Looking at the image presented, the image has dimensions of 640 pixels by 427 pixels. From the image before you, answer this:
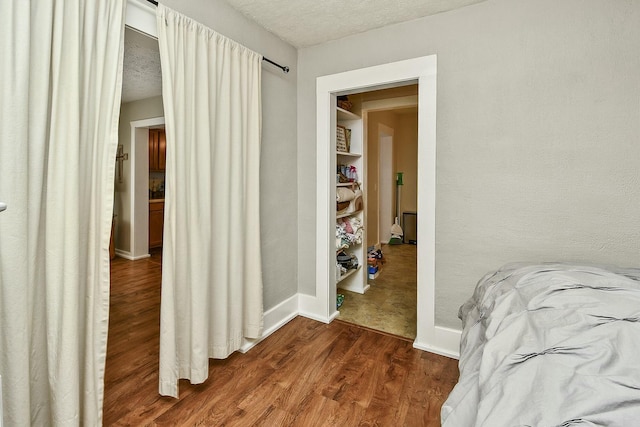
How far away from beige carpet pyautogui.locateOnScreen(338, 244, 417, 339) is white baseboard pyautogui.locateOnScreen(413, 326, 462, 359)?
22 cm

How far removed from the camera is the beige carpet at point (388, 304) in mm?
2867

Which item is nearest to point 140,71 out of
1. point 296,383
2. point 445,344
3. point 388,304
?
point 296,383

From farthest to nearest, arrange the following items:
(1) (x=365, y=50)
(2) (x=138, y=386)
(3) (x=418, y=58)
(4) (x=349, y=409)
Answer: (1) (x=365, y=50) < (3) (x=418, y=58) < (2) (x=138, y=386) < (4) (x=349, y=409)

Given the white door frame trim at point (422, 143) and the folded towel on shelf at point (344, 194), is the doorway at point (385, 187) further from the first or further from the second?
the white door frame trim at point (422, 143)

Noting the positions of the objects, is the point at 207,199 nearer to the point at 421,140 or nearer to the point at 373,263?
the point at 421,140

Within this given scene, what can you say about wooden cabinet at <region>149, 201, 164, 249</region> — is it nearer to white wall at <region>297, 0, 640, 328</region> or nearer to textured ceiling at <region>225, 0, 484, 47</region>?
textured ceiling at <region>225, 0, 484, 47</region>

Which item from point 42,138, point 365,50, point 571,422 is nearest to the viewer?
point 571,422

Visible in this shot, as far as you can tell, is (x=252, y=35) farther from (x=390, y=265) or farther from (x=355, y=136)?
(x=390, y=265)

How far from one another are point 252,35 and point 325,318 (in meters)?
2.38

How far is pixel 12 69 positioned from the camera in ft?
3.89

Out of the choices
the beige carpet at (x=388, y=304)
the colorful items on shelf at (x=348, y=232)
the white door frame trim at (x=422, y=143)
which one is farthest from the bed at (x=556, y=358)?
the colorful items on shelf at (x=348, y=232)

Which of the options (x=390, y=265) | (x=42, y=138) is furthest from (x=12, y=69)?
(x=390, y=265)

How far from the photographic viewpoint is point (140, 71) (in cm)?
353

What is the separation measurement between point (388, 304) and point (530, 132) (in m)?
2.02
